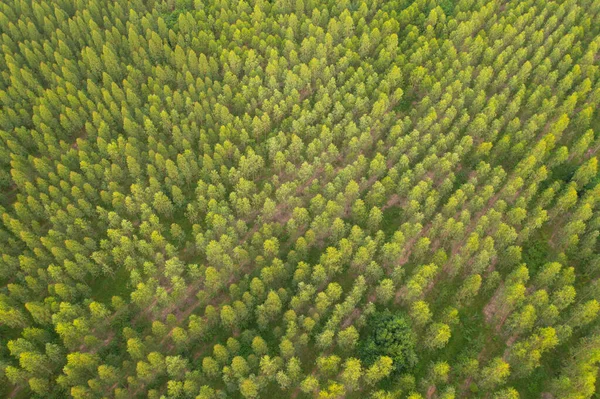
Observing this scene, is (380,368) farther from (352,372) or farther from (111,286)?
(111,286)

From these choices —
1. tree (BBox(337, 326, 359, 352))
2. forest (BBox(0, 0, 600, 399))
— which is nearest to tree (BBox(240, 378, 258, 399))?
forest (BBox(0, 0, 600, 399))

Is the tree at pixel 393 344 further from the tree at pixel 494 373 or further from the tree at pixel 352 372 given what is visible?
the tree at pixel 494 373

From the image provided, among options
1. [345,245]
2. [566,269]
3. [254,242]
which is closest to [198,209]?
Answer: [254,242]

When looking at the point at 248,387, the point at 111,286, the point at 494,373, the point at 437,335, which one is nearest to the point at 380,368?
the point at 437,335

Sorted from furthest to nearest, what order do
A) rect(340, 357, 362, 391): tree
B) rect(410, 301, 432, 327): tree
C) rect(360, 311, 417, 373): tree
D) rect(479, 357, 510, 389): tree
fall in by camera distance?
1. rect(410, 301, 432, 327): tree
2. rect(360, 311, 417, 373): tree
3. rect(479, 357, 510, 389): tree
4. rect(340, 357, 362, 391): tree

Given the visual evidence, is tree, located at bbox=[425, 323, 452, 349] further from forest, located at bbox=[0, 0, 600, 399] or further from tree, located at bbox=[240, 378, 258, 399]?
tree, located at bbox=[240, 378, 258, 399]

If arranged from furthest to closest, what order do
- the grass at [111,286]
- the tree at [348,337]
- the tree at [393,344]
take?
the grass at [111,286] < the tree at [348,337] < the tree at [393,344]

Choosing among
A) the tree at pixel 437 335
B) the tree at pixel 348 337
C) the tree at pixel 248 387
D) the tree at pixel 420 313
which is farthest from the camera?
the tree at pixel 420 313

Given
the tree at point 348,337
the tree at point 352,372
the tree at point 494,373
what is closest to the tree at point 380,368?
the tree at point 352,372
